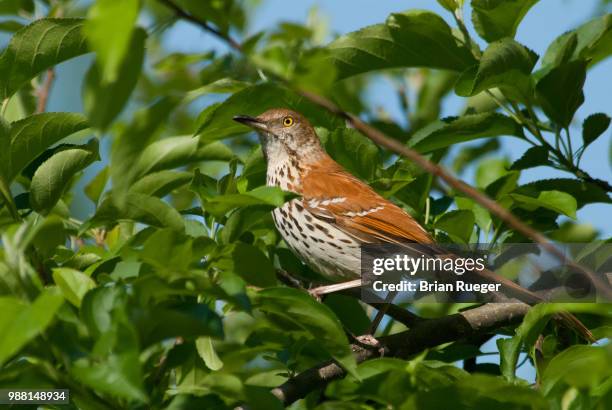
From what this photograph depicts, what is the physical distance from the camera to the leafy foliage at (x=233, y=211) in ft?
6.34

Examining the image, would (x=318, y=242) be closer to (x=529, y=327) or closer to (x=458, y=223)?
(x=458, y=223)

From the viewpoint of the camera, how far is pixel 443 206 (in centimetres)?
419

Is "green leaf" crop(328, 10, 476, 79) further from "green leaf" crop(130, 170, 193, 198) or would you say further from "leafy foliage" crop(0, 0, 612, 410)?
"green leaf" crop(130, 170, 193, 198)

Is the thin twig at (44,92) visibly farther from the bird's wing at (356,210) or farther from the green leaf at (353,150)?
the green leaf at (353,150)

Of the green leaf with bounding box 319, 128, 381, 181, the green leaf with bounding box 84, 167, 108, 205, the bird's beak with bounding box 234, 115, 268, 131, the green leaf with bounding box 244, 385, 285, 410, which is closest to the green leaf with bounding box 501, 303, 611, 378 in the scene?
the green leaf with bounding box 244, 385, 285, 410

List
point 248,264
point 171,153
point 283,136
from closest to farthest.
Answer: point 248,264 → point 171,153 → point 283,136

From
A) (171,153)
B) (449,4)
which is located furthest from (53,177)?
(449,4)

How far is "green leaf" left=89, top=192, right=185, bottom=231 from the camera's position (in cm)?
292

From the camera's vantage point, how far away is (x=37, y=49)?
3154 mm

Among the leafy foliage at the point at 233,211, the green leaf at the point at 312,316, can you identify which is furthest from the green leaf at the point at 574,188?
the green leaf at the point at 312,316

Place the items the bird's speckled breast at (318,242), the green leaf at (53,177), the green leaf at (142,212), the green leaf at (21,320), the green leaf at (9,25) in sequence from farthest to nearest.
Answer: the green leaf at (9,25), the bird's speckled breast at (318,242), the green leaf at (53,177), the green leaf at (142,212), the green leaf at (21,320)

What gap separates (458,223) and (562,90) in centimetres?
65

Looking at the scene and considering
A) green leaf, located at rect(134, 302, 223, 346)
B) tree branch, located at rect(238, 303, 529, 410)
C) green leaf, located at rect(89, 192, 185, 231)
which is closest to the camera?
green leaf, located at rect(134, 302, 223, 346)

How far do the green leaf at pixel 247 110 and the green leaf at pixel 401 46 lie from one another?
259mm
